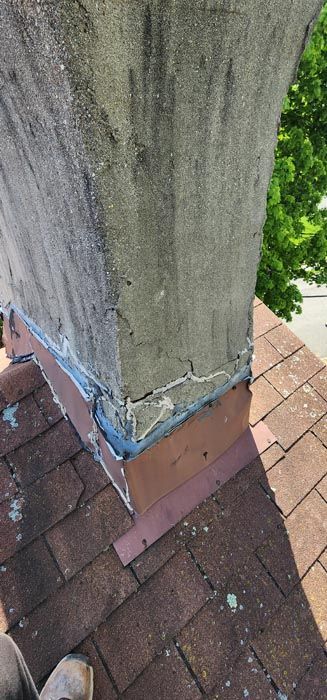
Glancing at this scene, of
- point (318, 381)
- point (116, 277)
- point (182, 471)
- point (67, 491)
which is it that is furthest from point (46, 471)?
point (318, 381)

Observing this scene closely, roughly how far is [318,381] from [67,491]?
1.79 metres

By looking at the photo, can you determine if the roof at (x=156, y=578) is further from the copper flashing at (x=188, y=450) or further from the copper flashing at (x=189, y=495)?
the copper flashing at (x=188, y=450)

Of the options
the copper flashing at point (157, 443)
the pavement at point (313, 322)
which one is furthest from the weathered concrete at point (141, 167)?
the pavement at point (313, 322)

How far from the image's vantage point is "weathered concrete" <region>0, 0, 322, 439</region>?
2.80 feet

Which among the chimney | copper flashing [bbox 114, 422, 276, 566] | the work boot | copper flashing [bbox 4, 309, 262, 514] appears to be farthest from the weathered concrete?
the work boot

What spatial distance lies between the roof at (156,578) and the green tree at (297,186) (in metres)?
4.75

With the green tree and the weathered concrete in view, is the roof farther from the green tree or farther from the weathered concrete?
the green tree

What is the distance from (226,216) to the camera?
1.39 meters

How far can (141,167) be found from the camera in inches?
40.5

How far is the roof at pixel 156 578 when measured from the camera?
5.74ft

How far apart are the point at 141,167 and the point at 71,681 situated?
176cm

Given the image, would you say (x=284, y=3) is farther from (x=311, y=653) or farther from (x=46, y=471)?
(x=311, y=653)

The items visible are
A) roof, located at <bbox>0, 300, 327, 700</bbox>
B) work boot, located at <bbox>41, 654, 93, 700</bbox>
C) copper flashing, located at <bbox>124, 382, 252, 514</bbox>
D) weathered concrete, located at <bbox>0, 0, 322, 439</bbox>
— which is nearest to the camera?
weathered concrete, located at <bbox>0, 0, 322, 439</bbox>

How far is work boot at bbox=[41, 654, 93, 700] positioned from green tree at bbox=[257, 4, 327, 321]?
18.2ft
